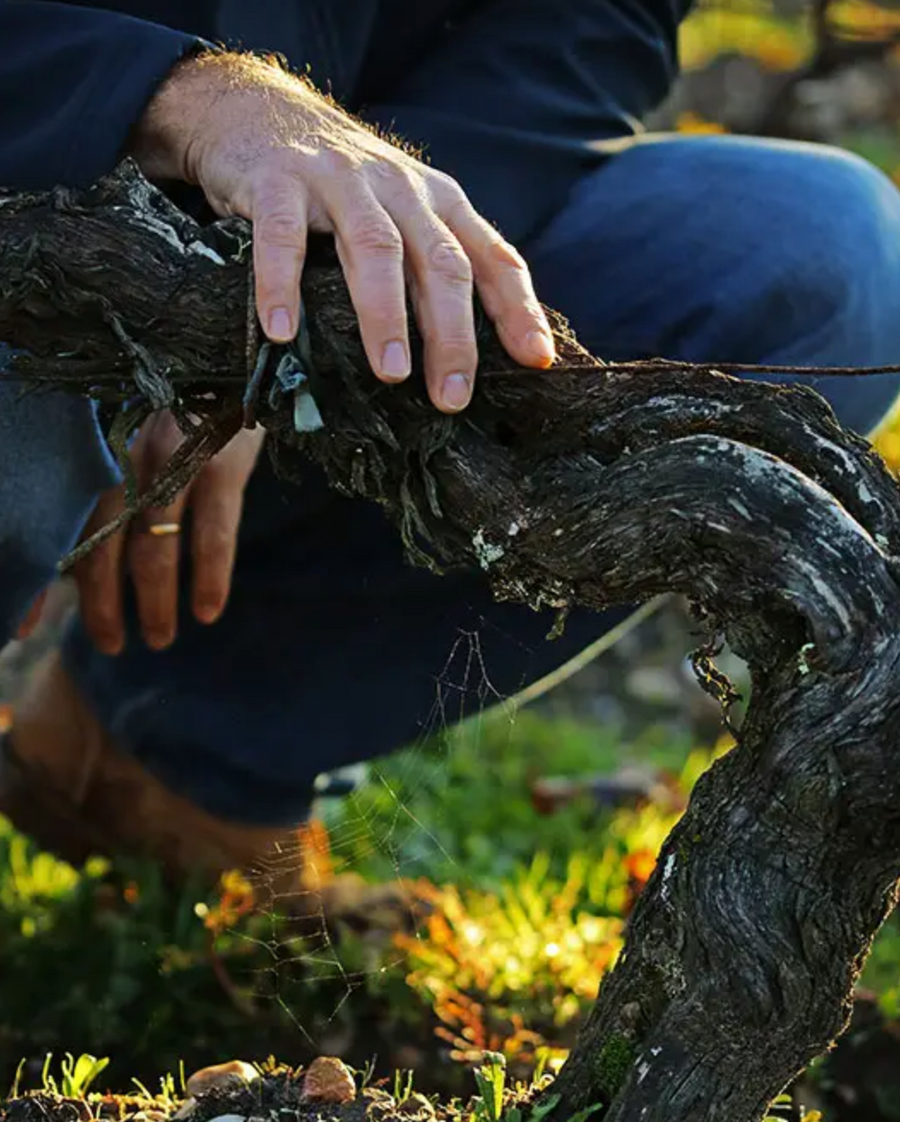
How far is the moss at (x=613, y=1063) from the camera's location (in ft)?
4.96

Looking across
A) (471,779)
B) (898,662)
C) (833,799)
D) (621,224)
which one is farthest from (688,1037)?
(471,779)

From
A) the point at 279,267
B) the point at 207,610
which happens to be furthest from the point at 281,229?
the point at 207,610

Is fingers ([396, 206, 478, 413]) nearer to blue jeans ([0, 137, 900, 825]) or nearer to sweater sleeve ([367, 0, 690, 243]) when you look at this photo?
blue jeans ([0, 137, 900, 825])

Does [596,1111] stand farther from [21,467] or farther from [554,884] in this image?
[554,884]

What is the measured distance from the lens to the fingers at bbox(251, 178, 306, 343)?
1466 millimetres

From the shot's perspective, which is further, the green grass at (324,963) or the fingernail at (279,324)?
the green grass at (324,963)

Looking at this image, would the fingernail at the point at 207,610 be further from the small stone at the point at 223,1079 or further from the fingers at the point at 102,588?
the small stone at the point at 223,1079

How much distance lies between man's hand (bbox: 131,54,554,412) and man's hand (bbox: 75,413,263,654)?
68cm

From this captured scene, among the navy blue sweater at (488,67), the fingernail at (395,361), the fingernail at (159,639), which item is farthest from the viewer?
the fingernail at (159,639)

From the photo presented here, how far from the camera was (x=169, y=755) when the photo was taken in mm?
2828

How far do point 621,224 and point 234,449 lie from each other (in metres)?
0.73

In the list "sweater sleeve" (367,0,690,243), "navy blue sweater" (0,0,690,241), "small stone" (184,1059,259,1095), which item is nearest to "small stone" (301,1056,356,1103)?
"small stone" (184,1059,259,1095)

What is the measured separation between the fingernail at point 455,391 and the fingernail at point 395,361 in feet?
0.13

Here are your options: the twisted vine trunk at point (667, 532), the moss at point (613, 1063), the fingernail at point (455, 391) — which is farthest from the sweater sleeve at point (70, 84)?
the moss at point (613, 1063)
